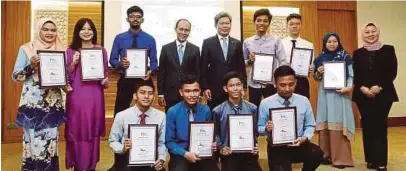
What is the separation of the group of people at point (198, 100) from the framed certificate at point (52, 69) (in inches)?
2.5

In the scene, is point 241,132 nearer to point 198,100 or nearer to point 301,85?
point 198,100

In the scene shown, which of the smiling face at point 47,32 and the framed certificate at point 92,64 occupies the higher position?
the smiling face at point 47,32

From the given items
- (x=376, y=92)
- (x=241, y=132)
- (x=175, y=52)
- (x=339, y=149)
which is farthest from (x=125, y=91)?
(x=376, y=92)

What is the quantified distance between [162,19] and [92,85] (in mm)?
2621

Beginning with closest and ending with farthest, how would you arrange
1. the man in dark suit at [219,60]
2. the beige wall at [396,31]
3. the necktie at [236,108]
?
the necktie at [236,108] < the man in dark suit at [219,60] < the beige wall at [396,31]

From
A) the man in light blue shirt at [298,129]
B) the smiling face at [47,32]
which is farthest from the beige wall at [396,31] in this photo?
the smiling face at [47,32]

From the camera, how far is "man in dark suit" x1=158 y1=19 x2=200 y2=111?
3.32 metres

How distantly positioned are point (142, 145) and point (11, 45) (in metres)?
3.70

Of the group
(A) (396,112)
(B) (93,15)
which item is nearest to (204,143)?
(B) (93,15)

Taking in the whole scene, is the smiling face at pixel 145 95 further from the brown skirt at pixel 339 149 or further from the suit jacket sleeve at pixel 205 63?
the brown skirt at pixel 339 149

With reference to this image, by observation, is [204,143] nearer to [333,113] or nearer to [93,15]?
[333,113]

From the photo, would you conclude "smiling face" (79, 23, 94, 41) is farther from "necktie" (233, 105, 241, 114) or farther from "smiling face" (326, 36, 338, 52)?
"smiling face" (326, 36, 338, 52)

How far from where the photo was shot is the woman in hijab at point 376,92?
341cm

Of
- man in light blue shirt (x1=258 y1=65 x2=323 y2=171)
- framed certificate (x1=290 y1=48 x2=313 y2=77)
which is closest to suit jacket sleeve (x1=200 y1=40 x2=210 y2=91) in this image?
man in light blue shirt (x1=258 y1=65 x2=323 y2=171)
